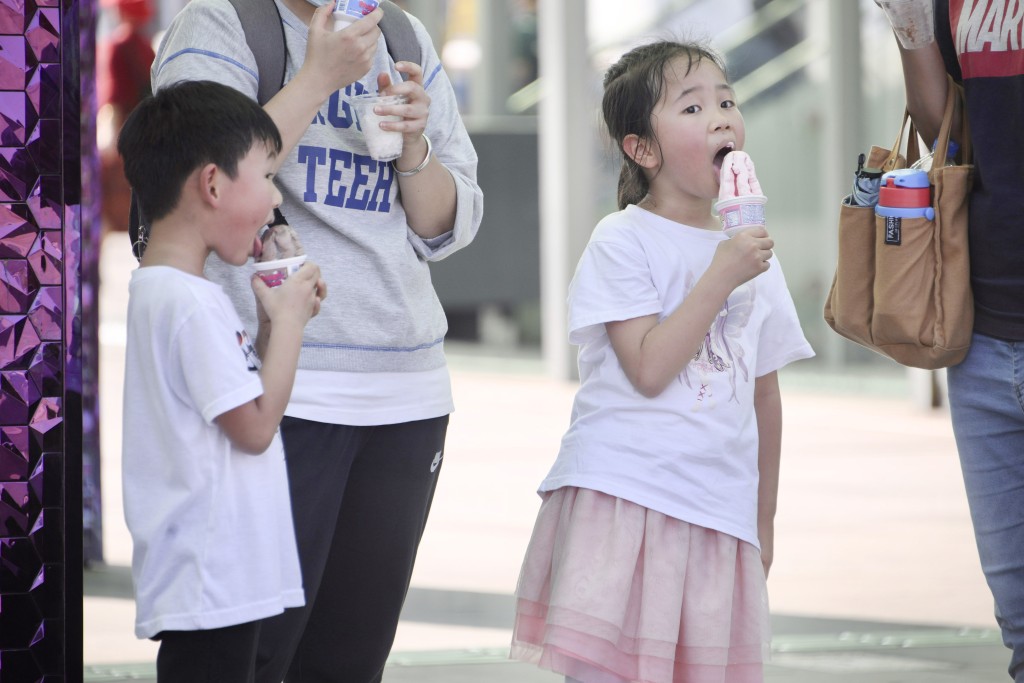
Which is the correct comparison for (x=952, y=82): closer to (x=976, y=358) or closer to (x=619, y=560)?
(x=976, y=358)

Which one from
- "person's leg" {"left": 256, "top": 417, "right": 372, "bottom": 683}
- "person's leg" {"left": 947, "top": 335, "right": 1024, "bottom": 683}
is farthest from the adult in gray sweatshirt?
"person's leg" {"left": 947, "top": 335, "right": 1024, "bottom": 683}

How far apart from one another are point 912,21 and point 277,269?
1.30m

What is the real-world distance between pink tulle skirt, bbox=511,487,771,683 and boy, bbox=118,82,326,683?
2.00ft

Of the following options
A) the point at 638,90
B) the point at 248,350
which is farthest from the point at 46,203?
the point at 638,90

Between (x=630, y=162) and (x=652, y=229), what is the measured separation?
192 mm

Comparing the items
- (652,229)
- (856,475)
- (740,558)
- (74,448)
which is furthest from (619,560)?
(856,475)

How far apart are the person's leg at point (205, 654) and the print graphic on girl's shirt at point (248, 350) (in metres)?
0.38

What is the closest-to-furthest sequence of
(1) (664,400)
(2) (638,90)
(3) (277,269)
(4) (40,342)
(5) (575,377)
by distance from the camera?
(3) (277,269), (4) (40,342), (1) (664,400), (2) (638,90), (5) (575,377)

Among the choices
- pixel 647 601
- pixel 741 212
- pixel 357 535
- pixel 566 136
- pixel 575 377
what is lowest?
pixel 647 601

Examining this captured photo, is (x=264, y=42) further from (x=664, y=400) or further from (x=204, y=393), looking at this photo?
(x=664, y=400)

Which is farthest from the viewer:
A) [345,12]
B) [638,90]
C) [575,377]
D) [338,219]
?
[575,377]

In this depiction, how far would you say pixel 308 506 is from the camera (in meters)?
2.38

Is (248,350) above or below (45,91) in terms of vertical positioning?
below

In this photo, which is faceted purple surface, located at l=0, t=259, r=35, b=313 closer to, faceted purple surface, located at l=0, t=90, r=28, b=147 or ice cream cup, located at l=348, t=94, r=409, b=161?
Result: faceted purple surface, located at l=0, t=90, r=28, b=147
